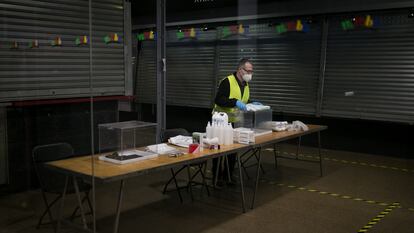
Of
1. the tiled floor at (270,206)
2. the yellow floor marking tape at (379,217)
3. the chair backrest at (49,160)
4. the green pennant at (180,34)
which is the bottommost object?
the yellow floor marking tape at (379,217)

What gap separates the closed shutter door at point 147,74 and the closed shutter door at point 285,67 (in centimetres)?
237

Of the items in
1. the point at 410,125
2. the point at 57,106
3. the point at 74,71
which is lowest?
the point at 410,125

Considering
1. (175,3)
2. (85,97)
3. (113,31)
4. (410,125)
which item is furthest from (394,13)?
(85,97)

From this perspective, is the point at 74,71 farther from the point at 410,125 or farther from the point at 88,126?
the point at 410,125

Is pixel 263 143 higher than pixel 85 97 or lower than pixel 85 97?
lower

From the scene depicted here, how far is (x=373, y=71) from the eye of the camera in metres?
7.44

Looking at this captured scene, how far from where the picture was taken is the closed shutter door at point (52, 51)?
14.3ft

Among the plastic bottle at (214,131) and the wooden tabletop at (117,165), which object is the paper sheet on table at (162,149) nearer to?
the wooden tabletop at (117,165)

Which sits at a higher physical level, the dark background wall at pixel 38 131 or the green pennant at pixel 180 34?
the green pennant at pixel 180 34

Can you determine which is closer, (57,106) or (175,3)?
(57,106)

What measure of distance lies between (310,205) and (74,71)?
3164 millimetres

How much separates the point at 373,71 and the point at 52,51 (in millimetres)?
5417

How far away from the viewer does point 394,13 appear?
23.1ft

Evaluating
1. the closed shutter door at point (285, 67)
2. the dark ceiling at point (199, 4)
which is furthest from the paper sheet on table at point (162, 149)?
the closed shutter door at point (285, 67)
